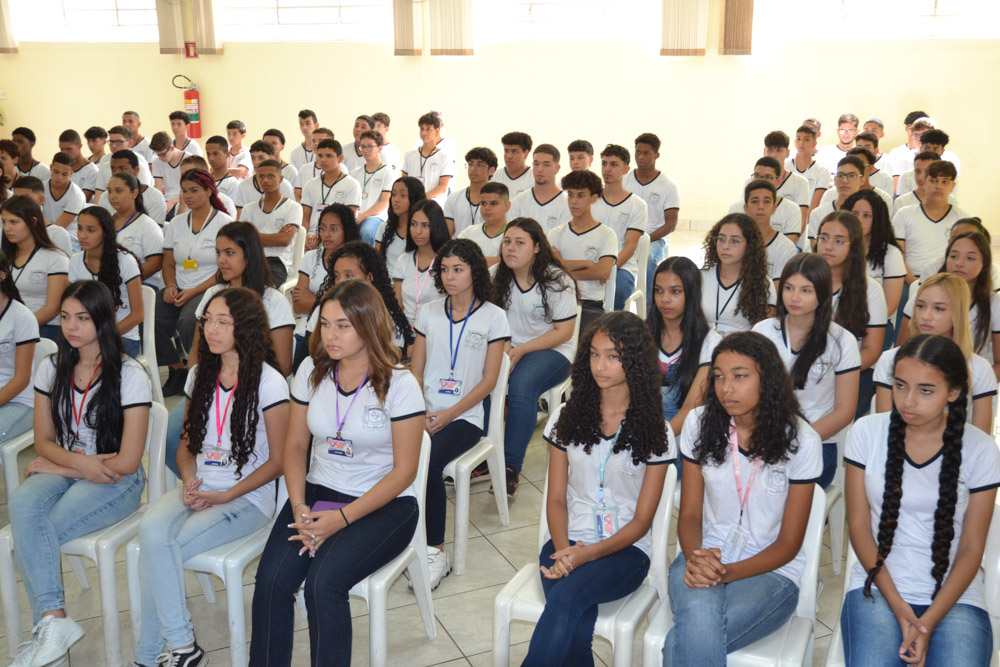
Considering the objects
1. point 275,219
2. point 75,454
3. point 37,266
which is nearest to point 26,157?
point 275,219

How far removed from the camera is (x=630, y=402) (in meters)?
2.34

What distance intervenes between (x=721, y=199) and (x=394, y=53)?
4.19 meters

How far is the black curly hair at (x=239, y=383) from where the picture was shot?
2.59 metres

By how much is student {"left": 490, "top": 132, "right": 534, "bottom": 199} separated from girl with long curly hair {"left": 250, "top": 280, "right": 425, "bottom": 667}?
3660mm

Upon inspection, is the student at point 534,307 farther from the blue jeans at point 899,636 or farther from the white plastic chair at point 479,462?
the blue jeans at point 899,636

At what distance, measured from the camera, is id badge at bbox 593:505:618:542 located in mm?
2320

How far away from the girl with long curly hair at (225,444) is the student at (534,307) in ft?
4.03

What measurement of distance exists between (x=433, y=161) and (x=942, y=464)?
18.0ft

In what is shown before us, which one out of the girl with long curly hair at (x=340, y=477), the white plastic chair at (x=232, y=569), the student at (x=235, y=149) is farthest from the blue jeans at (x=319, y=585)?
the student at (x=235, y=149)

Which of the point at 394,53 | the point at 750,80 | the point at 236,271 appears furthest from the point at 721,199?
the point at 236,271

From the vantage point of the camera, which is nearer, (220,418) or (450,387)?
(220,418)

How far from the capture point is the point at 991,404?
280 centimetres

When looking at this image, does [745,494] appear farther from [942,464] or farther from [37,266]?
[37,266]

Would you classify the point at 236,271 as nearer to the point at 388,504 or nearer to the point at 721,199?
the point at 388,504
